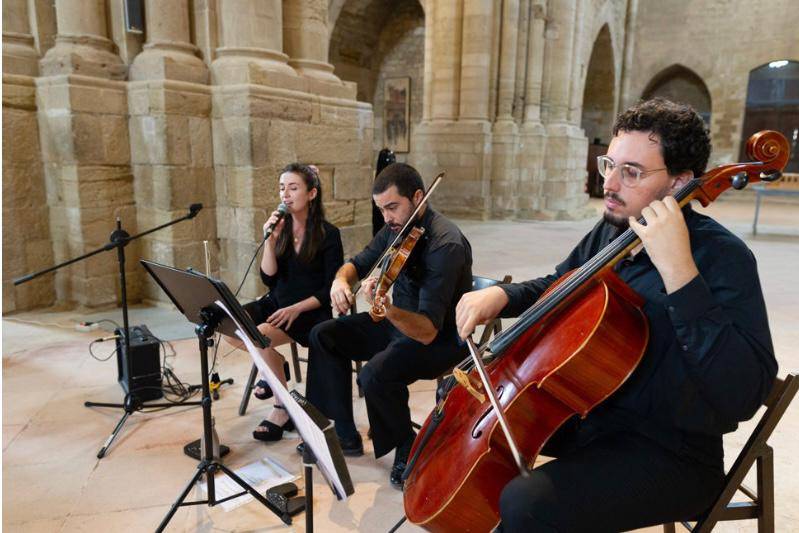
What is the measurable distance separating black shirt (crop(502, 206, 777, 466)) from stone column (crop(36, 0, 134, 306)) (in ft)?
13.1

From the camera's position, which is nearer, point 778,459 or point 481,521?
point 481,521

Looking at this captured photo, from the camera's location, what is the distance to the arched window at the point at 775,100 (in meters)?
14.9

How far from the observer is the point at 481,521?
1.34 metres

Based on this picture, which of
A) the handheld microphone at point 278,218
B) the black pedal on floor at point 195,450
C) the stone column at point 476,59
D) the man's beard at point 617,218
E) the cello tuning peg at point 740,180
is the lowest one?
the black pedal on floor at point 195,450

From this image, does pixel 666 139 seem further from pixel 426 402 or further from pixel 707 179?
pixel 426 402

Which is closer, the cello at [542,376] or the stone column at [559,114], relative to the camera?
the cello at [542,376]

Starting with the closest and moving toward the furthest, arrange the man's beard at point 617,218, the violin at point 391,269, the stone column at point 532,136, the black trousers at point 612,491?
the black trousers at point 612,491 → the man's beard at point 617,218 → the violin at point 391,269 → the stone column at point 532,136

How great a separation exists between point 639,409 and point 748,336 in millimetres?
315

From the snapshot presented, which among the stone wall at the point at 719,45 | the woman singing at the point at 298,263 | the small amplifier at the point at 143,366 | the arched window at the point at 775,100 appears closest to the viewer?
the woman singing at the point at 298,263

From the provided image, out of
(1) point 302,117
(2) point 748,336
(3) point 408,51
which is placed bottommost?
(2) point 748,336

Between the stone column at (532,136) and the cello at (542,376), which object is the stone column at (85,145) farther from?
the stone column at (532,136)

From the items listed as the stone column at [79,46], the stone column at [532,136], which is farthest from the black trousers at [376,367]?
the stone column at [532,136]

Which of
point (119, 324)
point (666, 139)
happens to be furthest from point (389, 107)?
point (666, 139)

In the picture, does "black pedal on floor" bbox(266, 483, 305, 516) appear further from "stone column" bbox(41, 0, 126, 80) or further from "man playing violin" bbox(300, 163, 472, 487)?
"stone column" bbox(41, 0, 126, 80)
